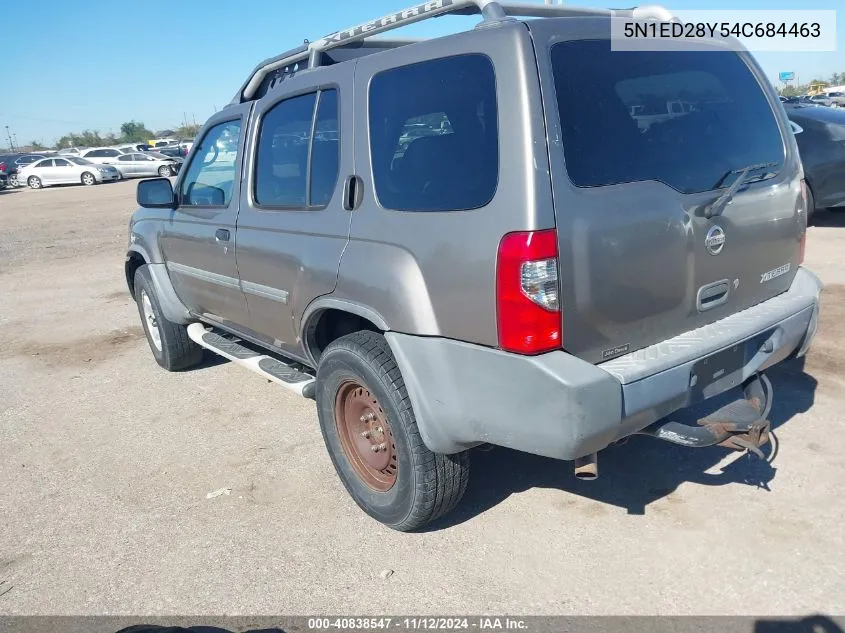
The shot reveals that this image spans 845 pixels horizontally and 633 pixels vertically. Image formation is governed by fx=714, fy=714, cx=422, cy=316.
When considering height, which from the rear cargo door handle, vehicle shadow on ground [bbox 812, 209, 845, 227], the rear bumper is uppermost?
the rear cargo door handle

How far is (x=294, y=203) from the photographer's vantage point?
3.70 m

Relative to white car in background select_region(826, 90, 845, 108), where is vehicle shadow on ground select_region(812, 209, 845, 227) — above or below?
below

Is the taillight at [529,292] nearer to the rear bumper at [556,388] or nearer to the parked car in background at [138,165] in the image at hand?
the rear bumper at [556,388]

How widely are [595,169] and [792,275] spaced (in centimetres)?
148

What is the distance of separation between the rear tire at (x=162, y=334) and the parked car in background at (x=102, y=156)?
32.5 meters

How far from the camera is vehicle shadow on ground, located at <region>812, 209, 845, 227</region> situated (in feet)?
31.5

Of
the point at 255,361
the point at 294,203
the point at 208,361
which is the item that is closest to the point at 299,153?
the point at 294,203

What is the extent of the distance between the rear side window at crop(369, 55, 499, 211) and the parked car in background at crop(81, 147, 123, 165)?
3584cm

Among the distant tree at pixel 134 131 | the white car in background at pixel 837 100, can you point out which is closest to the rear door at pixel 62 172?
the white car in background at pixel 837 100

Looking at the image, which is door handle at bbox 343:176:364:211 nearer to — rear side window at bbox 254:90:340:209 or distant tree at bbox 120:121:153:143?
rear side window at bbox 254:90:340:209

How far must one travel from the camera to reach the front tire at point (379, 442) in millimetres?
3035

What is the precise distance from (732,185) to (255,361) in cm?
284

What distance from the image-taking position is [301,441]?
14.5ft

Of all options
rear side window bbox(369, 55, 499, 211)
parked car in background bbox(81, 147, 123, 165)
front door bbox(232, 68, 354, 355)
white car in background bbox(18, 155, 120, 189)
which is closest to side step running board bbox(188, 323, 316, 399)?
front door bbox(232, 68, 354, 355)
